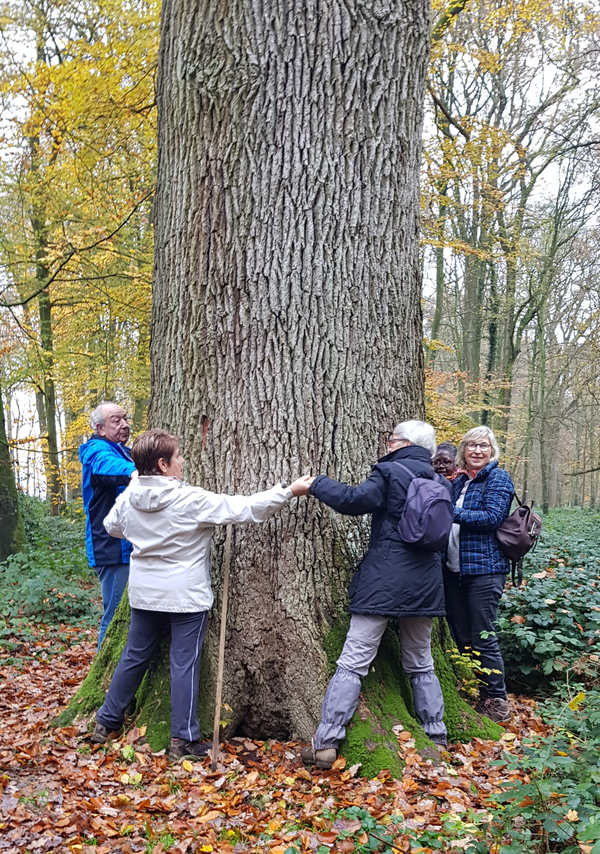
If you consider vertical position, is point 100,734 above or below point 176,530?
below

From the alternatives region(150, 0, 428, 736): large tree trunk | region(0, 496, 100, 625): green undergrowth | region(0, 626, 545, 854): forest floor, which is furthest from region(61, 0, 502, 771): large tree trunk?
region(0, 496, 100, 625): green undergrowth

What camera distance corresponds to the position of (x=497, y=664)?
4289 millimetres

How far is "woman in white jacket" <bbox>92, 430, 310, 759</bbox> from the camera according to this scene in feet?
11.6

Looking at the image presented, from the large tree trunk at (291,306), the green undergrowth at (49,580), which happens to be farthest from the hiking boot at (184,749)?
the green undergrowth at (49,580)

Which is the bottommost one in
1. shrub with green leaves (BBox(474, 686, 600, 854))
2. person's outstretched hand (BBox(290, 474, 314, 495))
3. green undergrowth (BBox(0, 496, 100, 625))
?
green undergrowth (BBox(0, 496, 100, 625))

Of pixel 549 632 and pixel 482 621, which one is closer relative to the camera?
pixel 482 621

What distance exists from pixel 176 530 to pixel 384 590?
47.4 inches

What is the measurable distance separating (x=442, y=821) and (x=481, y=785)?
1.91 feet

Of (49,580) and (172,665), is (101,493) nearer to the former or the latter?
(172,665)

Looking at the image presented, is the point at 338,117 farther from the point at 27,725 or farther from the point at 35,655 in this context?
the point at 35,655

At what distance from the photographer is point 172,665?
362 cm

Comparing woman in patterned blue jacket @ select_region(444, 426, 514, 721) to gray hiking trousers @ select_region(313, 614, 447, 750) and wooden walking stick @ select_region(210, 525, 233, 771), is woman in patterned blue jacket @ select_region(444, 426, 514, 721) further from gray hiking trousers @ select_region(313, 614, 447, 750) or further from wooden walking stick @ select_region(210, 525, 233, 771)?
wooden walking stick @ select_region(210, 525, 233, 771)

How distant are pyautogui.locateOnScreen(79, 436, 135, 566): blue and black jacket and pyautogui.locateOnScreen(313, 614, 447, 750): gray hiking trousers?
203 cm

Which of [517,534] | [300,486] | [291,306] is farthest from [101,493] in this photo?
[517,534]
